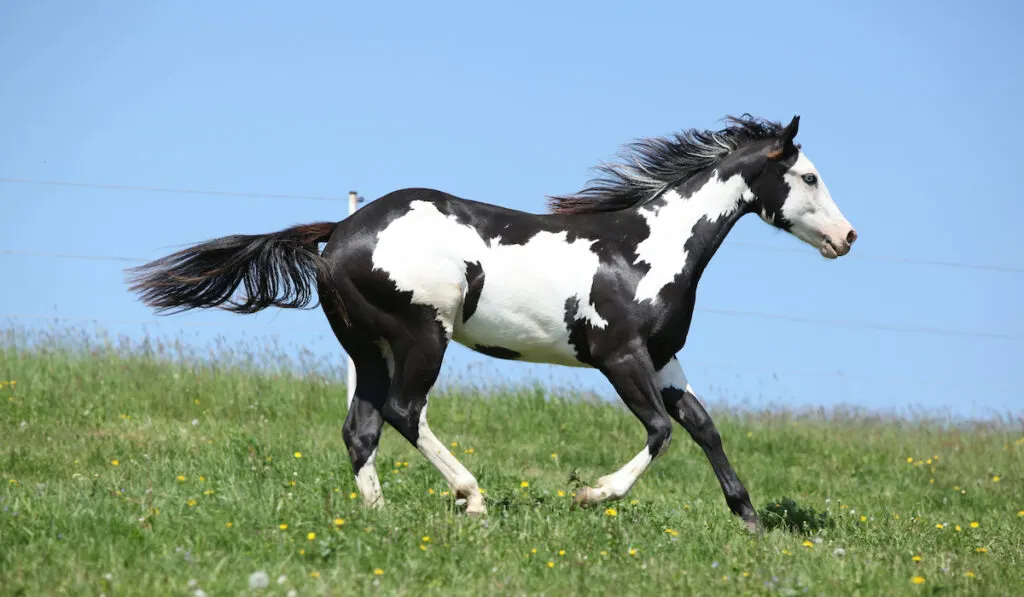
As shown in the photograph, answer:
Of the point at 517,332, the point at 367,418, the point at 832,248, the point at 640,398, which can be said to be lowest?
Result: the point at 367,418

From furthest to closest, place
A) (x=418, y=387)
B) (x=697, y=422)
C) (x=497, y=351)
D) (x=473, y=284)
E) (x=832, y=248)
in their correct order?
(x=832, y=248) → (x=697, y=422) → (x=497, y=351) → (x=473, y=284) → (x=418, y=387)

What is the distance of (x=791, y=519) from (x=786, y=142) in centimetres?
228

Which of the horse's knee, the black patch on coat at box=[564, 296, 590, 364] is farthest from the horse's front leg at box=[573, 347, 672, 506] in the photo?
the black patch on coat at box=[564, 296, 590, 364]

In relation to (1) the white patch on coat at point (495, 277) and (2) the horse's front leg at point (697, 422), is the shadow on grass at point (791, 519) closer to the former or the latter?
(2) the horse's front leg at point (697, 422)

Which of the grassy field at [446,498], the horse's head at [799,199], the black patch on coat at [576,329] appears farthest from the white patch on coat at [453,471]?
the horse's head at [799,199]

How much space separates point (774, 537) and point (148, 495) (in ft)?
11.0

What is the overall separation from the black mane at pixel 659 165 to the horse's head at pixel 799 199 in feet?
0.87

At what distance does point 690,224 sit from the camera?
247 inches

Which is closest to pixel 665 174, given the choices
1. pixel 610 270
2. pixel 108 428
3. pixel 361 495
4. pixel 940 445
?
pixel 610 270

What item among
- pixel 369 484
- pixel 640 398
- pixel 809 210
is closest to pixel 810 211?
pixel 809 210

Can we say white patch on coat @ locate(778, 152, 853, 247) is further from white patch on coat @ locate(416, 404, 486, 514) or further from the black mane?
white patch on coat @ locate(416, 404, 486, 514)

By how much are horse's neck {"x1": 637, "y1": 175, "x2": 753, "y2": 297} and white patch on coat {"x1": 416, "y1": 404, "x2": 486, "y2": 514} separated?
151cm

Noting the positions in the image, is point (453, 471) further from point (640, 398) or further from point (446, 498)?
point (640, 398)

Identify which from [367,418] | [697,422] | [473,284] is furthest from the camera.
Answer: [697,422]
